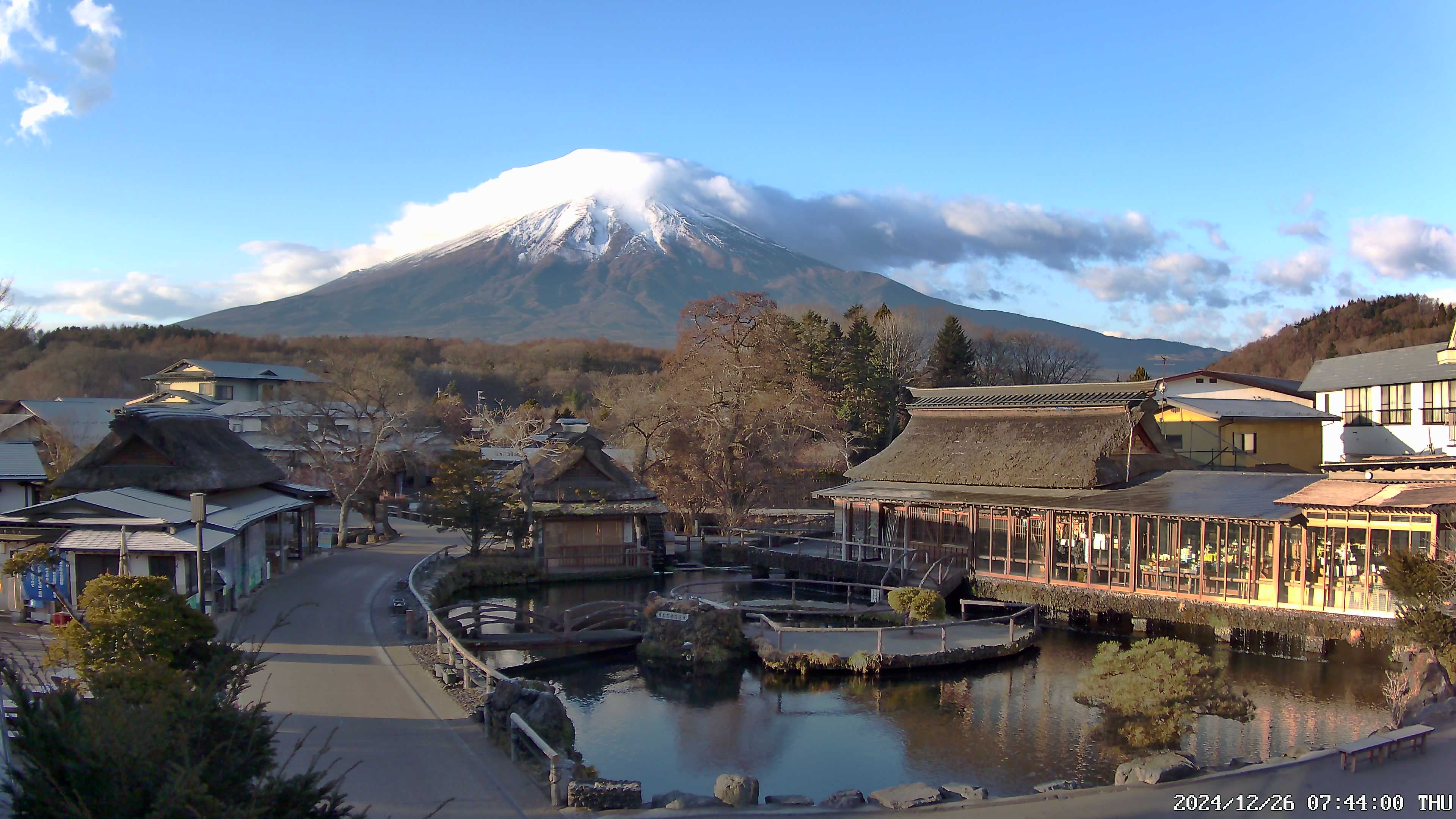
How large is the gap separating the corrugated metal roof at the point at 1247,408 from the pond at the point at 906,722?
1499cm

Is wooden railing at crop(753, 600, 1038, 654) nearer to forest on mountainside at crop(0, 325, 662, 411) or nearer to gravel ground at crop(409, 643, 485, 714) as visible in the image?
gravel ground at crop(409, 643, 485, 714)

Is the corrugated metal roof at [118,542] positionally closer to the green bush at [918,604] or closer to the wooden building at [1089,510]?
the green bush at [918,604]

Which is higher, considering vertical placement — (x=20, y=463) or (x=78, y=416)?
(x=78, y=416)

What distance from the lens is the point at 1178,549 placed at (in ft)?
64.3

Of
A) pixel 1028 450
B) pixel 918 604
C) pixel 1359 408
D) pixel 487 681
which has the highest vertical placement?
pixel 1359 408


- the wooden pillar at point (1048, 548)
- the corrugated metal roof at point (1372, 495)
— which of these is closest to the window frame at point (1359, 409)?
the corrugated metal roof at point (1372, 495)

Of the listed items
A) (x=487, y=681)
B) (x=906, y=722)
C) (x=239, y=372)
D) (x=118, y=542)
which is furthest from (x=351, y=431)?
(x=239, y=372)

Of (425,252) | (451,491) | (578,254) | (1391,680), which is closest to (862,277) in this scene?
(578,254)

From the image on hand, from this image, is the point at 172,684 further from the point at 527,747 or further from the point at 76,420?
the point at 76,420

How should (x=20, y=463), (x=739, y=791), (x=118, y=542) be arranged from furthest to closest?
(x=20, y=463)
(x=118, y=542)
(x=739, y=791)

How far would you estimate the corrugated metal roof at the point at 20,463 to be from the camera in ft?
62.2

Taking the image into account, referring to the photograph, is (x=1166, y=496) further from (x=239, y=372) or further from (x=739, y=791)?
(x=239, y=372)

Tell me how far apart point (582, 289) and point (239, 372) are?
68990 millimetres

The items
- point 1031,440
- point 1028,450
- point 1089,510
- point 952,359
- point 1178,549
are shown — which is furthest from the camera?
point 952,359
